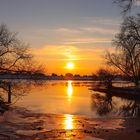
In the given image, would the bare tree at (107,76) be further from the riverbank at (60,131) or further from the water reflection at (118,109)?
the riverbank at (60,131)

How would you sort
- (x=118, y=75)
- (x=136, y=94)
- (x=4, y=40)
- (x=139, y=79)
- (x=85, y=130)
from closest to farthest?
(x=85, y=130), (x=4, y=40), (x=136, y=94), (x=139, y=79), (x=118, y=75)

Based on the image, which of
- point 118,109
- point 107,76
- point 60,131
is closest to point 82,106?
point 118,109

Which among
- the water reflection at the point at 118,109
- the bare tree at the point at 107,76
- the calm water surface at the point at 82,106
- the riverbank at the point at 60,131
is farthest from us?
the bare tree at the point at 107,76

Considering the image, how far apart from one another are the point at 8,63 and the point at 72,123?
694 inches

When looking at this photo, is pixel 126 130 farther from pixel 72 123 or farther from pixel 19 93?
pixel 19 93

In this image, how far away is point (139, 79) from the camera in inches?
2586

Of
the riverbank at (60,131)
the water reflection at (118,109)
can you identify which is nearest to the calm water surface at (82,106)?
the water reflection at (118,109)

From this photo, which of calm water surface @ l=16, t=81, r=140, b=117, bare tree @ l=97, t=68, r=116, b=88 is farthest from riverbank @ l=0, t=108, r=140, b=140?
bare tree @ l=97, t=68, r=116, b=88

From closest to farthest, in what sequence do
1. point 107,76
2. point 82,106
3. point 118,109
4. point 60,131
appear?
1. point 60,131
2. point 118,109
3. point 82,106
4. point 107,76

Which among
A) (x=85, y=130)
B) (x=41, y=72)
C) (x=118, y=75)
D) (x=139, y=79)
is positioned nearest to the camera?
(x=85, y=130)

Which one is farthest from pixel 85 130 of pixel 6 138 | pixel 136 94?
pixel 136 94

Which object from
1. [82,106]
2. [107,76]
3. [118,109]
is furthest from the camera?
[107,76]

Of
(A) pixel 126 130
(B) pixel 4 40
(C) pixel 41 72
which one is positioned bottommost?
(A) pixel 126 130

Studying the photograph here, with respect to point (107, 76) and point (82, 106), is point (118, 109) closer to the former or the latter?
point (82, 106)
